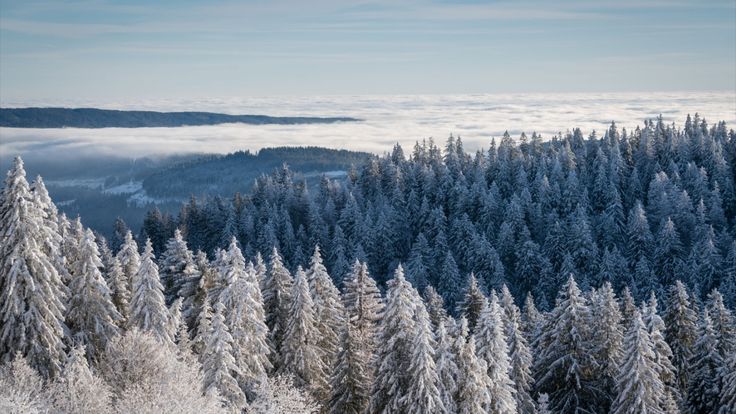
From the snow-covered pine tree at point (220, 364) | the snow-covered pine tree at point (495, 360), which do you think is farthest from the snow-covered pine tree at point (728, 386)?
the snow-covered pine tree at point (220, 364)

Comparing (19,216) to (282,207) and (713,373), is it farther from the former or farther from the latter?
(282,207)

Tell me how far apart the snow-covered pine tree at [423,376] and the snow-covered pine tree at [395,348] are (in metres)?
1.13

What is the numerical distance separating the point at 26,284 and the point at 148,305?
6827mm

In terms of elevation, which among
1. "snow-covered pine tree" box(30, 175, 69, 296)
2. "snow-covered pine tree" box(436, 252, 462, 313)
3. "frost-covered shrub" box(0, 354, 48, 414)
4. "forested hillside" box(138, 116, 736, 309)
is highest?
"snow-covered pine tree" box(30, 175, 69, 296)

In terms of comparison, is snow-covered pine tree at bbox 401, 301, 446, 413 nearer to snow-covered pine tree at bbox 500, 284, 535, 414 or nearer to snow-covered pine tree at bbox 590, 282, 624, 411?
snow-covered pine tree at bbox 500, 284, 535, 414

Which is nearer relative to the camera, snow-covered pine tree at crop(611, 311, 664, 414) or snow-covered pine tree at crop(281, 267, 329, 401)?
snow-covered pine tree at crop(611, 311, 664, 414)

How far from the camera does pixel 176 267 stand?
159ft

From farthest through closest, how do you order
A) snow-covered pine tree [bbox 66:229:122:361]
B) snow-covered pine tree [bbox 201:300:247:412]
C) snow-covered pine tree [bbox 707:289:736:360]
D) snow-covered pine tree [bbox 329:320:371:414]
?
snow-covered pine tree [bbox 707:289:736:360] → snow-covered pine tree [bbox 329:320:371:414] → snow-covered pine tree [bbox 66:229:122:361] → snow-covered pine tree [bbox 201:300:247:412]

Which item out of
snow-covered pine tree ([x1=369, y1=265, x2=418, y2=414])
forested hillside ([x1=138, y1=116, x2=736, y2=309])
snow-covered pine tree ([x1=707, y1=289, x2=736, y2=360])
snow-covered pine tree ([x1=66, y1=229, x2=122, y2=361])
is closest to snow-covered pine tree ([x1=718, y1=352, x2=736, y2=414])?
snow-covered pine tree ([x1=707, y1=289, x2=736, y2=360])

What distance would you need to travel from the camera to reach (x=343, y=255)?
104 metres

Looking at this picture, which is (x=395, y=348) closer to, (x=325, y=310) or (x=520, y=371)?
(x=520, y=371)

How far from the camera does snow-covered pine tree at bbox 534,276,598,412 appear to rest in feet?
144

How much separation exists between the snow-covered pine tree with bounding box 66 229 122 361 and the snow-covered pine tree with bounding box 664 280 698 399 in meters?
38.8

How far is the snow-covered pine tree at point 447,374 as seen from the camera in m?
34.5
